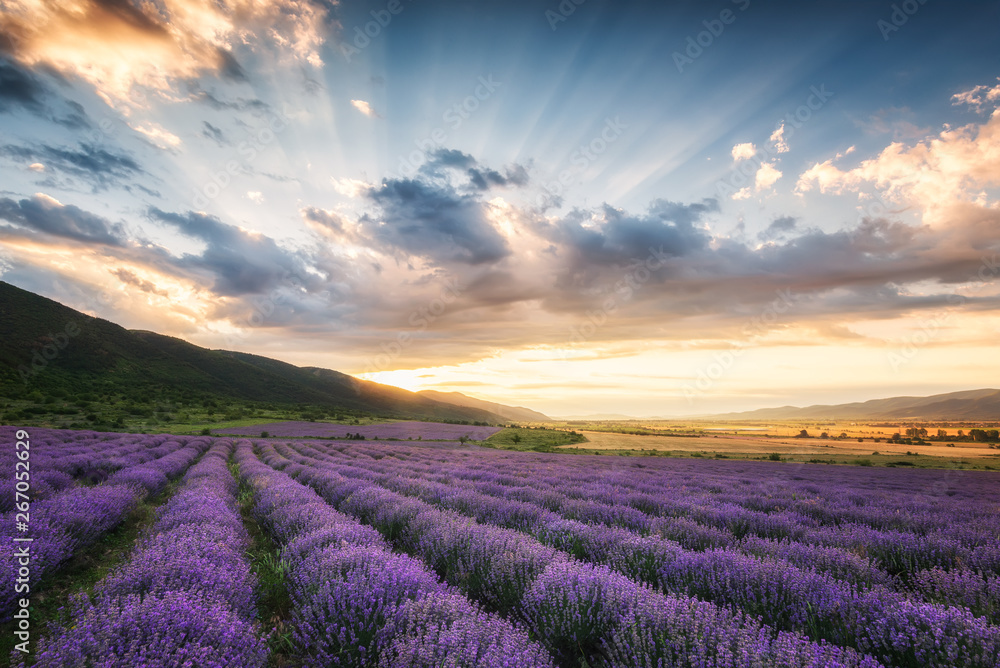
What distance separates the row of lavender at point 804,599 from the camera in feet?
6.64

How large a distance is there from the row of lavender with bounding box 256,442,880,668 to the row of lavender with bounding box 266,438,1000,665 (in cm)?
22

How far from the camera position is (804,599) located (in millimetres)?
2789

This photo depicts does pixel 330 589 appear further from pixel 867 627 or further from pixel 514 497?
pixel 514 497

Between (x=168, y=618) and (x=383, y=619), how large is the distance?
3.66ft

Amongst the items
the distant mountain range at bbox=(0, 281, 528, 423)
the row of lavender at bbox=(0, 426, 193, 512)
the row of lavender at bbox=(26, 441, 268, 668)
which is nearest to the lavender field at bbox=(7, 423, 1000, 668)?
the row of lavender at bbox=(26, 441, 268, 668)

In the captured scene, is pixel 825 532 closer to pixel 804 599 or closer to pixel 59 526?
pixel 804 599

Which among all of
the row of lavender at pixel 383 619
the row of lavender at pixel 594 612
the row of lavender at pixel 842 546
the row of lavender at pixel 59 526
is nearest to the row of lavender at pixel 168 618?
the row of lavender at pixel 383 619

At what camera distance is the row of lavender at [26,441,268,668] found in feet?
5.89

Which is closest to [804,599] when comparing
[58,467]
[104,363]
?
[58,467]

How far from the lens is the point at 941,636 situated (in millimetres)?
2014

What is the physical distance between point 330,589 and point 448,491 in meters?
4.99

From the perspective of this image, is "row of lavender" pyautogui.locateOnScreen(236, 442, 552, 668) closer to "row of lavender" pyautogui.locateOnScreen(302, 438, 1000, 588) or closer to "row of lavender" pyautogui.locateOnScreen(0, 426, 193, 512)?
"row of lavender" pyautogui.locateOnScreen(302, 438, 1000, 588)

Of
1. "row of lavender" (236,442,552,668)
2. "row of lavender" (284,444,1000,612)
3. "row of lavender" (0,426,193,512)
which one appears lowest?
"row of lavender" (0,426,193,512)

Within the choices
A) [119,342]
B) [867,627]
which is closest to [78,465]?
[867,627]
